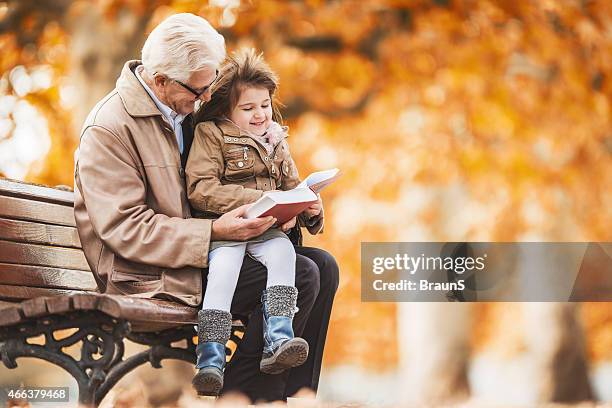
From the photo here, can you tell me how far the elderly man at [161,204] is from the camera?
11.8 ft

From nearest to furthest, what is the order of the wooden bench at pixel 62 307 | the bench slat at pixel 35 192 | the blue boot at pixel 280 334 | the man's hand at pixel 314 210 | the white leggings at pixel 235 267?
the wooden bench at pixel 62 307, the blue boot at pixel 280 334, the white leggings at pixel 235 267, the bench slat at pixel 35 192, the man's hand at pixel 314 210

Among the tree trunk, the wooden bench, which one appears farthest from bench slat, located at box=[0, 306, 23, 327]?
the tree trunk

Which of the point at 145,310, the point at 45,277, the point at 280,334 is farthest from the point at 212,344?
the point at 45,277

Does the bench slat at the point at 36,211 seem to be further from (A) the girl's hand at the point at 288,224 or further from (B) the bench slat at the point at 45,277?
(A) the girl's hand at the point at 288,224

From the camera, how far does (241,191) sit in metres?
3.73

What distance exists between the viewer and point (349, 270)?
12.7 meters

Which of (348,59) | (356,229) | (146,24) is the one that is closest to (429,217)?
(356,229)

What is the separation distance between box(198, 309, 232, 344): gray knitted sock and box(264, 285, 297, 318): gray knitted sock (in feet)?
0.52

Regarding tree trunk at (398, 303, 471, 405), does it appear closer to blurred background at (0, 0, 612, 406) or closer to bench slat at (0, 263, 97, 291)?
blurred background at (0, 0, 612, 406)

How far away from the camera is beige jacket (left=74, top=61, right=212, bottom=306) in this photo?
3592 mm

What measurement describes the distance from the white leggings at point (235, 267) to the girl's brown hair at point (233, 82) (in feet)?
1.75

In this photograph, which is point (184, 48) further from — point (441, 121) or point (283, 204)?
point (441, 121)

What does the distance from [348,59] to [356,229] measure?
8.93 ft

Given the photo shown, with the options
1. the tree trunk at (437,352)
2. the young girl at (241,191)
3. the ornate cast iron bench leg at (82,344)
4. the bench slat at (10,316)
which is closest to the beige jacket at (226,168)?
the young girl at (241,191)
